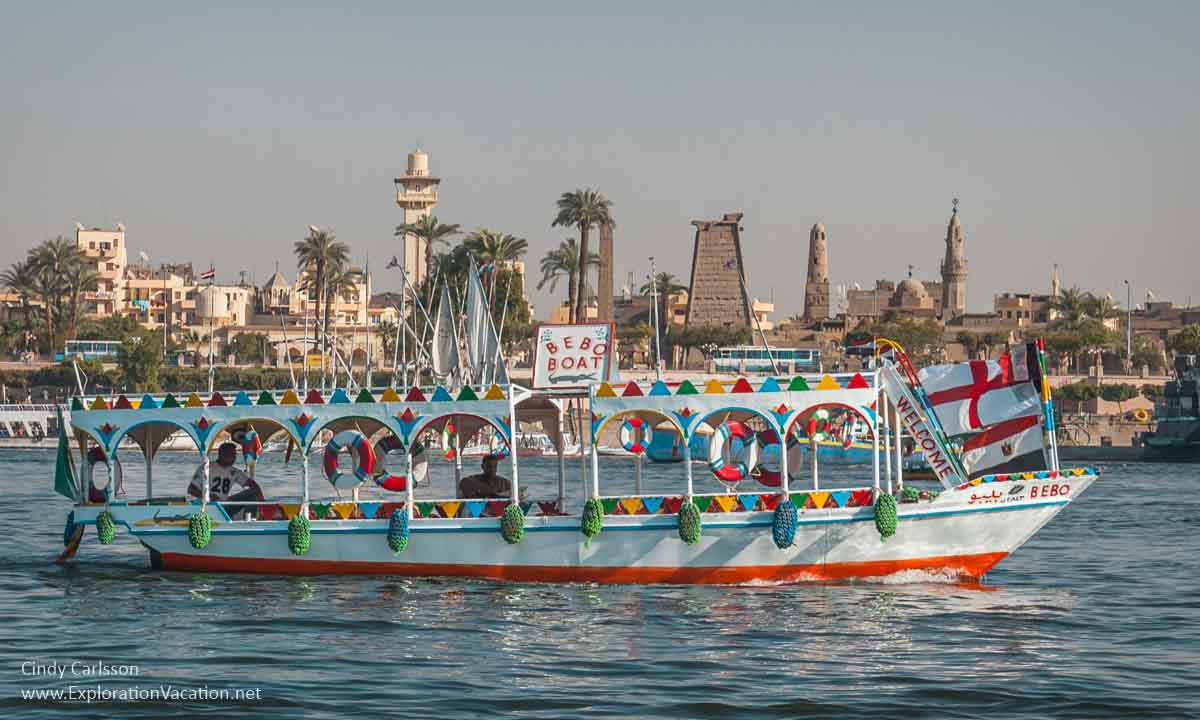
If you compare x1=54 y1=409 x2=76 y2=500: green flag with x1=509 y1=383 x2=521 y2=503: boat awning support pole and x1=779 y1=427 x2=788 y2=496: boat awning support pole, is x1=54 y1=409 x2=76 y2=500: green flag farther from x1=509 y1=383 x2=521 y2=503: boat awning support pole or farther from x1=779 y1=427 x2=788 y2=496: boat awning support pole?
x1=779 y1=427 x2=788 y2=496: boat awning support pole

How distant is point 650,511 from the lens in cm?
2452

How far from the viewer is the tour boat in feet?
79.7

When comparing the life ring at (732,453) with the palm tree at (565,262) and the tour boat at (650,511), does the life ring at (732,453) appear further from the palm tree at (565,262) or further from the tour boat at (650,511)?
the palm tree at (565,262)

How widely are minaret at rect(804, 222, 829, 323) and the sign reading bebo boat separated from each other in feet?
497

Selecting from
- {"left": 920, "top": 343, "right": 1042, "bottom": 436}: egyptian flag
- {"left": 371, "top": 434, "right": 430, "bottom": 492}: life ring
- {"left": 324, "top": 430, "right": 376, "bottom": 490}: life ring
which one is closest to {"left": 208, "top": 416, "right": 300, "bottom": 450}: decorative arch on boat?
{"left": 324, "top": 430, "right": 376, "bottom": 490}: life ring

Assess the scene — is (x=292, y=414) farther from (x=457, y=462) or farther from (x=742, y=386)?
(x=742, y=386)

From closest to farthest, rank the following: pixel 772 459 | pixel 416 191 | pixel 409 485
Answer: pixel 409 485 → pixel 772 459 → pixel 416 191

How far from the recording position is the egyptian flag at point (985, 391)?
25.2m

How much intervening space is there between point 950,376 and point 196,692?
1292 centimetres

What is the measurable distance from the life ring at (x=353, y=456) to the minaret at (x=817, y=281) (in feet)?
494

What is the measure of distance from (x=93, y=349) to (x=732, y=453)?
113997 millimetres

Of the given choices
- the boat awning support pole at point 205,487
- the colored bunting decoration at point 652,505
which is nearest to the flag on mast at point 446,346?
the boat awning support pole at point 205,487

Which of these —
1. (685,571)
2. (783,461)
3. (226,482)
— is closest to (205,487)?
(226,482)

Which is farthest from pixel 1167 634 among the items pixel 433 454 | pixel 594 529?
pixel 433 454
